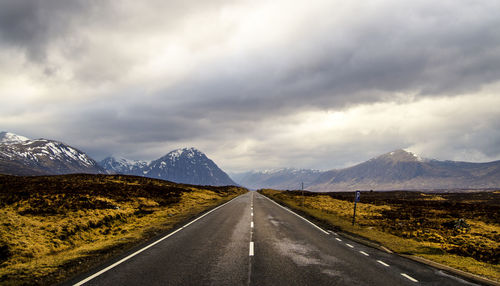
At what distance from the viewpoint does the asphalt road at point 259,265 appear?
752 centimetres

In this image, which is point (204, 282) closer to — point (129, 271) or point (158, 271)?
point (158, 271)

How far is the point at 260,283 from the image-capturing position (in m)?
7.22

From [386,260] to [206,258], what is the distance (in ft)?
23.2

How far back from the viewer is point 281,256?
1012 cm

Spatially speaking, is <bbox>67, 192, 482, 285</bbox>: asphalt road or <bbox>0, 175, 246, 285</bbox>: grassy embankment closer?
<bbox>67, 192, 482, 285</bbox>: asphalt road

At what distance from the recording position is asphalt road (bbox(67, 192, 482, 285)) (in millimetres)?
7516

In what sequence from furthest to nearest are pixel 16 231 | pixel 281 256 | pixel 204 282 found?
pixel 16 231
pixel 281 256
pixel 204 282

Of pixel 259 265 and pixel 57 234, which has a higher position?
pixel 259 265

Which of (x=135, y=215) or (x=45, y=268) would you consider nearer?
(x=45, y=268)

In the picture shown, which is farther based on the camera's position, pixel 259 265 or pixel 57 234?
pixel 57 234

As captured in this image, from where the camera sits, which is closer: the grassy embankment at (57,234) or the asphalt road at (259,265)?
the asphalt road at (259,265)

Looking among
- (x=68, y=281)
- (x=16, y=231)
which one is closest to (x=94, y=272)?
(x=68, y=281)

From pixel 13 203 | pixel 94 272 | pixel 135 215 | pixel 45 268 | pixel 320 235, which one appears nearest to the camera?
pixel 94 272

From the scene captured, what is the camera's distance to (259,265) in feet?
29.1
